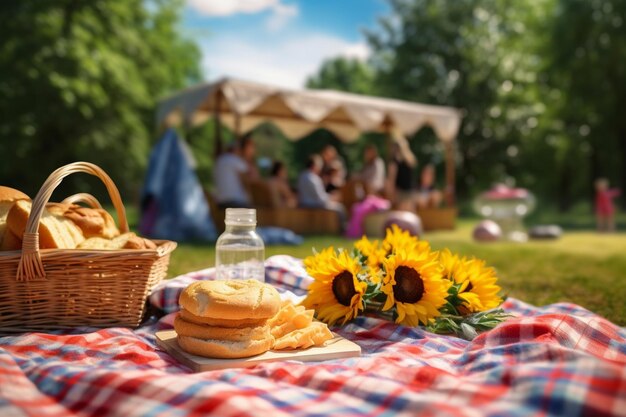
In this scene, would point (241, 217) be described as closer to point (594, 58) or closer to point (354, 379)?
point (354, 379)

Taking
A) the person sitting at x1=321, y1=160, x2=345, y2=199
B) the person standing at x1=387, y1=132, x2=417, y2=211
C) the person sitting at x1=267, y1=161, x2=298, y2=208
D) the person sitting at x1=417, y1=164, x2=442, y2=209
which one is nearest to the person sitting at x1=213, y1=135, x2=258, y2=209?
the person sitting at x1=267, y1=161, x2=298, y2=208

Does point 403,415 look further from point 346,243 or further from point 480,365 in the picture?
point 346,243

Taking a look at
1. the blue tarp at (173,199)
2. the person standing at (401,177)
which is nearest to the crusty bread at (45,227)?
the blue tarp at (173,199)

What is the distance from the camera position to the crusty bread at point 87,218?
2.54 meters

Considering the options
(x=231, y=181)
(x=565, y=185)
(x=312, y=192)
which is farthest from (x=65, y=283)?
(x=565, y=185)

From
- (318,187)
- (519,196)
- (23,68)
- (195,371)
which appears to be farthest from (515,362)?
(23,68)

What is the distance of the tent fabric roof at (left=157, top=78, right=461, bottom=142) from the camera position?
890cm

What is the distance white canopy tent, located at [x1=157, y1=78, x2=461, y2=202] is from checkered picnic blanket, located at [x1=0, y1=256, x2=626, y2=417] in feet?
23.0

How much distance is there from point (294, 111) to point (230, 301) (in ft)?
26.6

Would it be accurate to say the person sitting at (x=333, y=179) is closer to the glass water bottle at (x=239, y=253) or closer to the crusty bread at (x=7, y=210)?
the glass water bottle at (x=239, y=253)

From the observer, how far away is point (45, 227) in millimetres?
2318

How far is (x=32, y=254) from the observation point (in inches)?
83.4

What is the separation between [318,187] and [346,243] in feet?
6.32

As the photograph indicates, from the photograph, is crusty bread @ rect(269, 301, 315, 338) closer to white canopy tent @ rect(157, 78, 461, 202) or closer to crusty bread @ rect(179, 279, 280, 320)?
crusty bread @ rect(179, 279, 280, 320)
